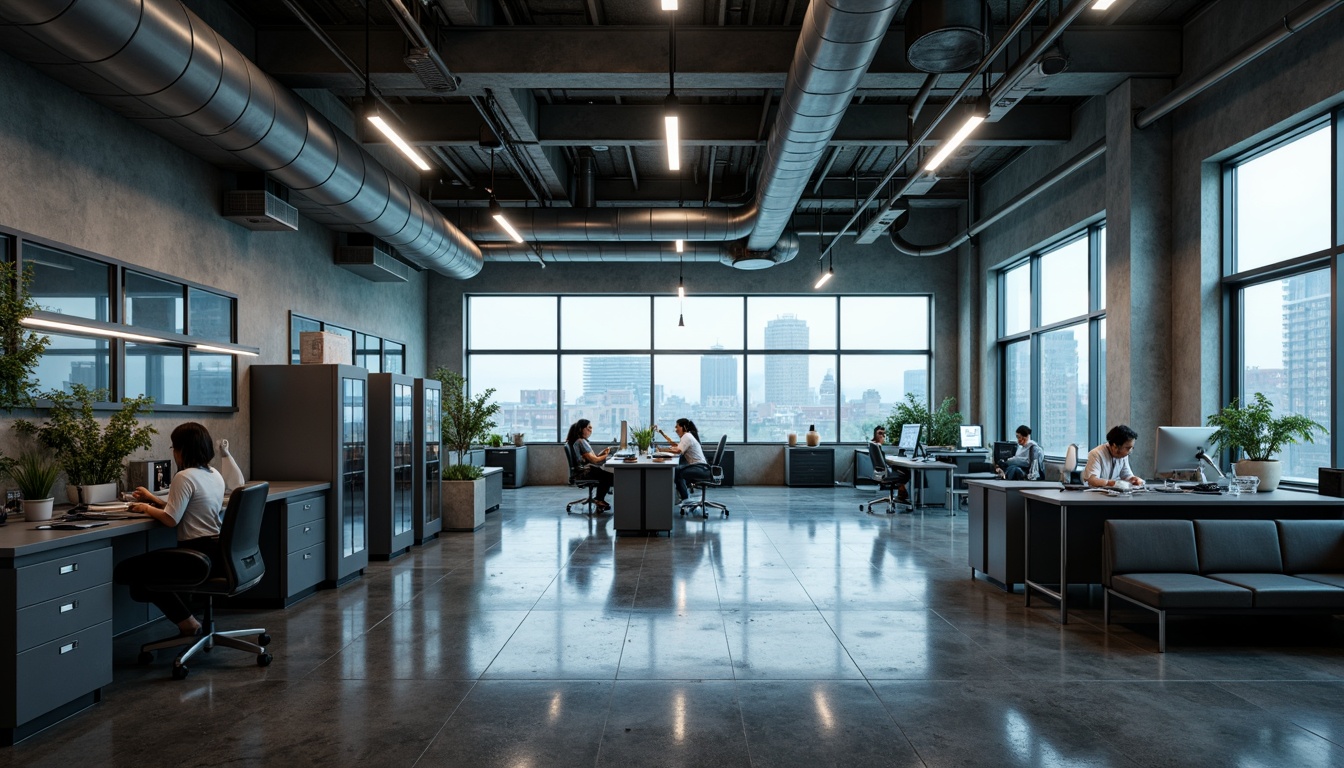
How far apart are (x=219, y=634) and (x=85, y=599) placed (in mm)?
807

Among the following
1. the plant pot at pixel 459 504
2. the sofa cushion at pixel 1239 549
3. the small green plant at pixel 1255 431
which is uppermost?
the small green plant at pixel 1255 431

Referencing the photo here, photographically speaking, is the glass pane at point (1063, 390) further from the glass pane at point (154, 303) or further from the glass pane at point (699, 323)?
the glass pane at point (154, 303)

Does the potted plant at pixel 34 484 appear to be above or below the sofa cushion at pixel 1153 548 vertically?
above

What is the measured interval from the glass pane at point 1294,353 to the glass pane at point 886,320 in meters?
7.40

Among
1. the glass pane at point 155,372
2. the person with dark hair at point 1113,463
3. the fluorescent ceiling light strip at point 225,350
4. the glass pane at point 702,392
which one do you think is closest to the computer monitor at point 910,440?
the glass pane at point 702,392

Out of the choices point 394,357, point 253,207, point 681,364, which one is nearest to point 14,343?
point 253,207

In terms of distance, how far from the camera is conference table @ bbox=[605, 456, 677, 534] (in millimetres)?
8781

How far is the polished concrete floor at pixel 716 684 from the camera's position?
10.9ft

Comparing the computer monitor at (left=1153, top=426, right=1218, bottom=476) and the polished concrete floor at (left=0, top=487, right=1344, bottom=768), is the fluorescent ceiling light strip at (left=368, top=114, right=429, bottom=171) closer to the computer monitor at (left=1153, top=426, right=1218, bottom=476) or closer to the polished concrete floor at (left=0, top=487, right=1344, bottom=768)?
the polished concrete floor at (left=0, top=487, right=1344, bottom=768)

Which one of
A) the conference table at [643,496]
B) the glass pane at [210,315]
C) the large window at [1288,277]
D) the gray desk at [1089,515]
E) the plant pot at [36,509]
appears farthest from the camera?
the conference table at [643,496]

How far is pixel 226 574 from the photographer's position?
4.33 metres

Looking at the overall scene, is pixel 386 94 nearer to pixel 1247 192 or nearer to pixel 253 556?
pixel 253 556

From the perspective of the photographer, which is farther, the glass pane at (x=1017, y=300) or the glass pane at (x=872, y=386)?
the glass pane at (x=872, y=386)

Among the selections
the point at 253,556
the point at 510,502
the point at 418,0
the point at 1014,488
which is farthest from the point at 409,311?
the point at 1014,488
